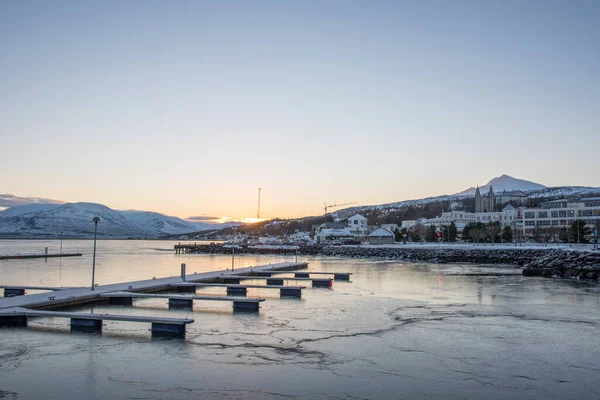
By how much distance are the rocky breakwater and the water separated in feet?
51.2

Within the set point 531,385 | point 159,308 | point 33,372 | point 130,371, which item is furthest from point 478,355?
point 159,308

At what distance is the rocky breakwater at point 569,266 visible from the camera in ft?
117

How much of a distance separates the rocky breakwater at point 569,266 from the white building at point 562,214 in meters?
68.1

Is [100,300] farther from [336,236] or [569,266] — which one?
[336,236]

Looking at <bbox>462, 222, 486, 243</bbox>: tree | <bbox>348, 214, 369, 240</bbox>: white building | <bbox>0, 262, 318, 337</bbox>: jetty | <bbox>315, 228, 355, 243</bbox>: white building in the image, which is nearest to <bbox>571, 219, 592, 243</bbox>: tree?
<bbox>462, 222, 486, 243</bbox>: tree

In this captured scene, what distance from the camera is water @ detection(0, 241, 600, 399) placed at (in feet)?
33.1

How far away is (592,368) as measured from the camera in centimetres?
1162

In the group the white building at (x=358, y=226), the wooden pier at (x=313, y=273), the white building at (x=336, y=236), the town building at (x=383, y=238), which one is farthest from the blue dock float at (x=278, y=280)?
the white building at (x=358, y=226)

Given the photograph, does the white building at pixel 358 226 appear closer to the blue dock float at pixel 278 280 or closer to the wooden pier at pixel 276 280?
the wooden pier at pixel 276 280

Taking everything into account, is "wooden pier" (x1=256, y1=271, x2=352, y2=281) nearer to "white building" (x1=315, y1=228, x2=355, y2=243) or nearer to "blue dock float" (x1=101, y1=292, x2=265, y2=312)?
"blue dock float" (x1=101, y1=292, x2=265, y2=312)

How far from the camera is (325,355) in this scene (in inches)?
502

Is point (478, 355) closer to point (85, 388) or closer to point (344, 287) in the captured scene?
point (85, 388)

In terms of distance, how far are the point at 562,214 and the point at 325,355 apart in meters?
114

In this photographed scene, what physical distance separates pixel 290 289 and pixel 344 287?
606 cm
